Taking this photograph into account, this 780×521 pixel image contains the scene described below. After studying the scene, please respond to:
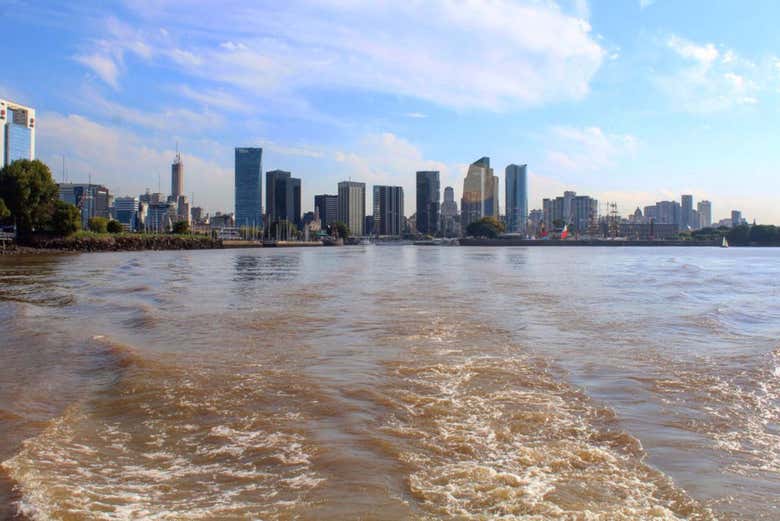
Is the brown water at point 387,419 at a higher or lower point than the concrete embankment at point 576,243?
lower

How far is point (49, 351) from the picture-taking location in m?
11.0

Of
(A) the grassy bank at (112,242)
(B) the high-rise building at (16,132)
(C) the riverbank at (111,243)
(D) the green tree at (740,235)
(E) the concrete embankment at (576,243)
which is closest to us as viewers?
(C) the riverbank at (111,243)

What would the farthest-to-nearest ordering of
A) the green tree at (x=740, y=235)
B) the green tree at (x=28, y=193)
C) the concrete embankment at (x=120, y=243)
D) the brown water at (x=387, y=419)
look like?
the green tree at (x=740, y=235) < the concrete embankment at (x=120, y=243) < the green tree at (x=28, y=193) < the brown water at (x=387, y=419)

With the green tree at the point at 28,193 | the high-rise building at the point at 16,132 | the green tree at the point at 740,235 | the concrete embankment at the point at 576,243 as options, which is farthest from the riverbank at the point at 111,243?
the green tree at the point at 740,235

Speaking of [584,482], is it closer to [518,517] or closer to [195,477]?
[518,517]

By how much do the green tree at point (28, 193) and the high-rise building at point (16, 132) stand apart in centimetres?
6330

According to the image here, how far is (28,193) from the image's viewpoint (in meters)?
73.8

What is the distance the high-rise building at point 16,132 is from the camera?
435ft

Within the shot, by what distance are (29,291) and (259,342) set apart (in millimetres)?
15524

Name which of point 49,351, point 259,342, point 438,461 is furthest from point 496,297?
point 438,461

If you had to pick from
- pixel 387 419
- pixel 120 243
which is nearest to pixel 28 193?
pixel 120 243

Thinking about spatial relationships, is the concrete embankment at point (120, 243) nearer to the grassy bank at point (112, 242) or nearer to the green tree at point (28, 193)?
the grassy bank at point (112, 242)

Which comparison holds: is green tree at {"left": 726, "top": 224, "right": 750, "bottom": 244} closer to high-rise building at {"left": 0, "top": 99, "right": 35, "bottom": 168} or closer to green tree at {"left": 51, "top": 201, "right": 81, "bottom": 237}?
green tree at {"left": 51, "top": 201, "right": 81, "bottom": 237}

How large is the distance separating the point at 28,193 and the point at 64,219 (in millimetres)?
6183
